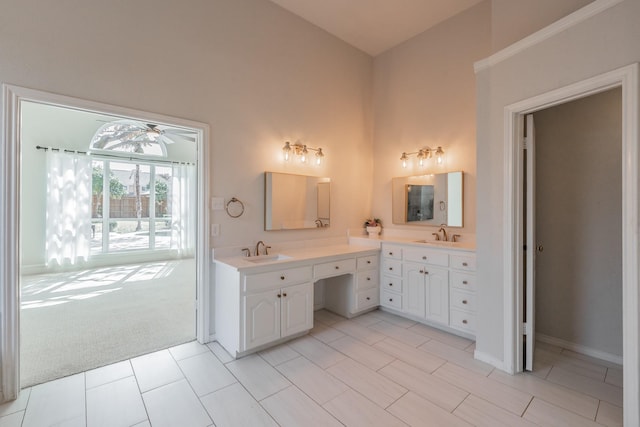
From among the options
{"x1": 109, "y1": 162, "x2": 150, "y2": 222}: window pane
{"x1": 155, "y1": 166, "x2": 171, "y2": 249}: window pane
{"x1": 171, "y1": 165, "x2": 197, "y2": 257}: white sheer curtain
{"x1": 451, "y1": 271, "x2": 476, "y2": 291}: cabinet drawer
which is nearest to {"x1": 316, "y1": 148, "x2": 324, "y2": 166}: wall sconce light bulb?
{"x1": 451, "y1": 271, "x2": 476, "y2": 291}: cabinet drawer

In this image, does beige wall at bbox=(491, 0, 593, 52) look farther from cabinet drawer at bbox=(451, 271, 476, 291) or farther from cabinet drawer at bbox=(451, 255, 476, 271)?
cabinet drawer at bbox=(451, 271, 476, 291)

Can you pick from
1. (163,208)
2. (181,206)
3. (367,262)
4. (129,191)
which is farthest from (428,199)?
(129,191)

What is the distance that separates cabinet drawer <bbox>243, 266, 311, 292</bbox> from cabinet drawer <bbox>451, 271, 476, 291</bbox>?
153 centimetres

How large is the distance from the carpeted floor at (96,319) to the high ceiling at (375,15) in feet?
13.2

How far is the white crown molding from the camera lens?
5.72 ft

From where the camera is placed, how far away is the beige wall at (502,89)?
5.66ft

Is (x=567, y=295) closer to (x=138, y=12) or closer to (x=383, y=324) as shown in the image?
(x=383, y=324)

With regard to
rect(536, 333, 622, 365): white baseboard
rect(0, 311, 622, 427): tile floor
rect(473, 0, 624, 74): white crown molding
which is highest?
rect(473, 0, 624, 74): white crown molding

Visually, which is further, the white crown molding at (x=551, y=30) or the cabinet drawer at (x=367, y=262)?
the cabinet drawer at (x=367, y=262)

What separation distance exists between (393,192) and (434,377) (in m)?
2.49

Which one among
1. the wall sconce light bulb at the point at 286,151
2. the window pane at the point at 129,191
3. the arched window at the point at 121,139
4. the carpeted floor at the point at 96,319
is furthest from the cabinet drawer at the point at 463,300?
the window pane at the point at 129,191

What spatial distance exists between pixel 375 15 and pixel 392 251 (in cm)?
299

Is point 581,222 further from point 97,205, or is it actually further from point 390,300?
point 97,205

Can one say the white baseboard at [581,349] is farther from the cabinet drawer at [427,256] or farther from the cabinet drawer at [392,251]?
the cabinet drawer at [392,251]
